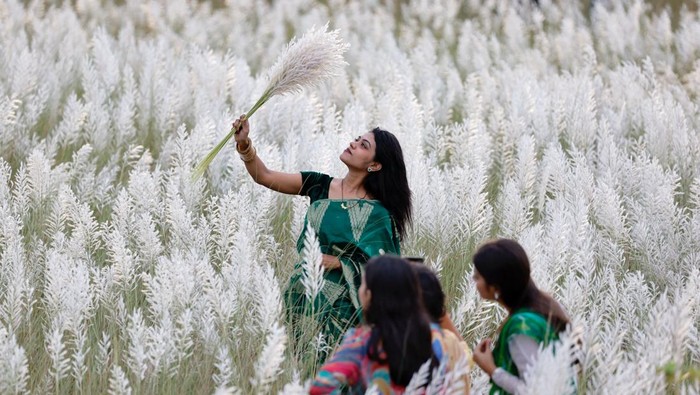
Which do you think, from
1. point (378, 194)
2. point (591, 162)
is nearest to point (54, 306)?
point (378, 194)

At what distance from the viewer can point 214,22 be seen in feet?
40.5

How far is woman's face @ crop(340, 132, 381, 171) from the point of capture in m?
4.05

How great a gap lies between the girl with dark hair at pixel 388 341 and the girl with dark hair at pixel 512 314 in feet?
0.78

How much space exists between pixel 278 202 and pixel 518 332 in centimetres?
258

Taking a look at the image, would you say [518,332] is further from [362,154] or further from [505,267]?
[362,154]

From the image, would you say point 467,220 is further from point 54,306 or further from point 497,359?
point 54,306

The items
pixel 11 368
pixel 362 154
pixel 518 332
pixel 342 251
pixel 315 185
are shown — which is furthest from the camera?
pixel 315 185

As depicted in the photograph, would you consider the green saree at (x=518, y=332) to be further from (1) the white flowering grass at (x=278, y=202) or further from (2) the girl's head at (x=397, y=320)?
(2) the girl's head at (x=397, y=320)

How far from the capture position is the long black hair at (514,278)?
2.96 m

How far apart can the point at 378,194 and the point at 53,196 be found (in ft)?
5.82

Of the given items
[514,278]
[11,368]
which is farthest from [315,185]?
[11,368]

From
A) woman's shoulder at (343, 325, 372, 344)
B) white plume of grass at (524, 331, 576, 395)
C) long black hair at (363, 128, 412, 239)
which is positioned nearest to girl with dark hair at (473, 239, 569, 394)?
woman's shoulder at (343, 325, 372, 344)

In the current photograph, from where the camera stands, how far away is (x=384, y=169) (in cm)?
408

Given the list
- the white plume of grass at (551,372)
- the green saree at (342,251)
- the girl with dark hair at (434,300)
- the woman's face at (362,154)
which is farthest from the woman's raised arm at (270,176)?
the white plume of grass at (551,372)
